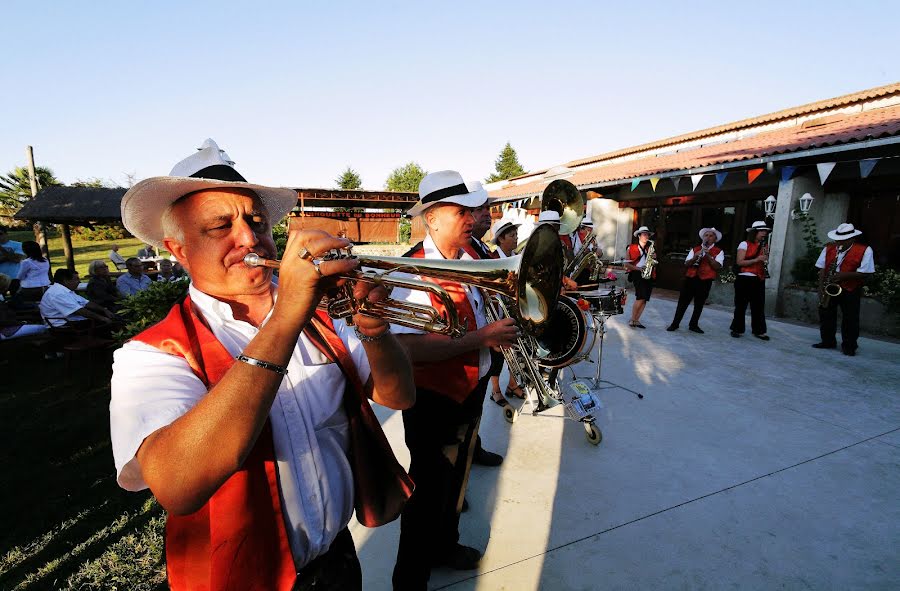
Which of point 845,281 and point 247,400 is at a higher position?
point 247,400

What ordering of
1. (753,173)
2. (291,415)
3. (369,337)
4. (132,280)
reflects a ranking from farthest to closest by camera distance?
(753,173) → (132,280) → (369,337) → (291,415)

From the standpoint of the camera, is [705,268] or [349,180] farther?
[349,180]

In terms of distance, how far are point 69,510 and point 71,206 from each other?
1196 cm

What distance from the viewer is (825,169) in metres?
8.01

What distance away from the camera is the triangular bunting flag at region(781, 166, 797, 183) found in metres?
8.80

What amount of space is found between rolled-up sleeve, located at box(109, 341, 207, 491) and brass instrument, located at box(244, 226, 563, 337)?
0.36m

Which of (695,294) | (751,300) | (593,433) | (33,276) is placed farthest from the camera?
(33,276)

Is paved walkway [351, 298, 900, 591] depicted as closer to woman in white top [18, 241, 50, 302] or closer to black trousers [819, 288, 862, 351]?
black trousers [819, 288, 862, 351]

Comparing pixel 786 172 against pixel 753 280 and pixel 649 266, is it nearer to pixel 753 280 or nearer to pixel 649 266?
pixel 753 280

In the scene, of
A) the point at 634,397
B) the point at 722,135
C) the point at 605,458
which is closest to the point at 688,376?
the point at 634,397

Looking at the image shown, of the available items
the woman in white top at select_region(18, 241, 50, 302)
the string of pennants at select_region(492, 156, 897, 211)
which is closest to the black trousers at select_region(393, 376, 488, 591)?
the string of pennants at select_region(492, 156, 897, 211)

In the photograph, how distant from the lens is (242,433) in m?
0.93

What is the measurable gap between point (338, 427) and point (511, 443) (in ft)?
9.50

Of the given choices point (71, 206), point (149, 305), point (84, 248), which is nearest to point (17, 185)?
point (84, 248)
